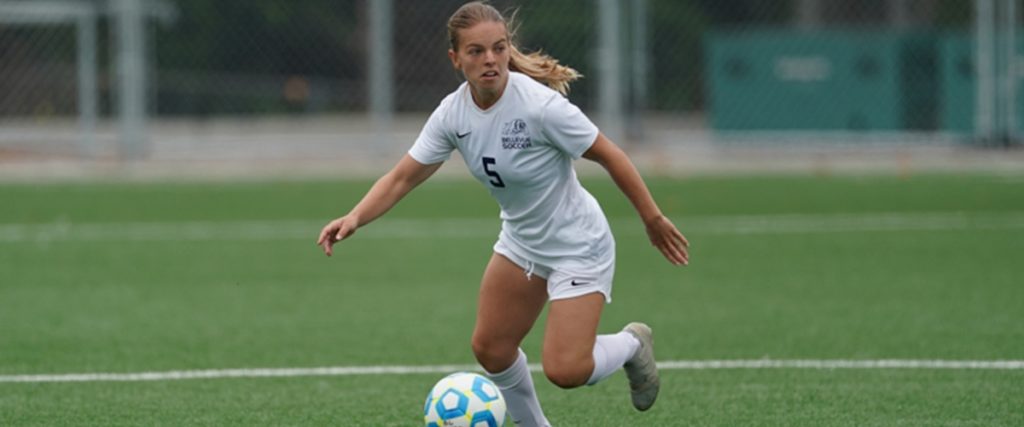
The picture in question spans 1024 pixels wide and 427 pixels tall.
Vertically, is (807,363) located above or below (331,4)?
below

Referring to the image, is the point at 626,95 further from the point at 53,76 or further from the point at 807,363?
the point at 807,363

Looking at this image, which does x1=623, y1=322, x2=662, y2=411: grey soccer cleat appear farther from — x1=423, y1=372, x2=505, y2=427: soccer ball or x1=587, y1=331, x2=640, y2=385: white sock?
x1=423, y1=372, x2=505, y2=427: soccer ball

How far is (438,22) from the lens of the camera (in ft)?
67.3

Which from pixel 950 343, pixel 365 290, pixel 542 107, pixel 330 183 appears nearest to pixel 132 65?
pixel 330 183

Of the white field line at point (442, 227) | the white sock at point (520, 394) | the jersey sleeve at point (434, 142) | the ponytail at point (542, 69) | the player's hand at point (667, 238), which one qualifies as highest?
the ponytail at point (542, 69)

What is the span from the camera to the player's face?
18.2 ft

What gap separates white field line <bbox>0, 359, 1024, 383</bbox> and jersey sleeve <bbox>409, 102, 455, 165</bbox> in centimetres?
176

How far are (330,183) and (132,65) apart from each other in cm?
263

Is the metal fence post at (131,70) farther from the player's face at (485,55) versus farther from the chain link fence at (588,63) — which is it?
the player's face at (485,55)

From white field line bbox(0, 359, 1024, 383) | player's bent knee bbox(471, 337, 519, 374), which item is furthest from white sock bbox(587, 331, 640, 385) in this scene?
white field line bbox(0, 359, 1024, 383)

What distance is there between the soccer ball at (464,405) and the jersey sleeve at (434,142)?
82 cm

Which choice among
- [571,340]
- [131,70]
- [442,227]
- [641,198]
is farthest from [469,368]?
[131,70]

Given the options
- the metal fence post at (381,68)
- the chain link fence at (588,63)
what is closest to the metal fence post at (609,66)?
the chain link fence at (588,63)

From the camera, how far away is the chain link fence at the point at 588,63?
18.1 meters
